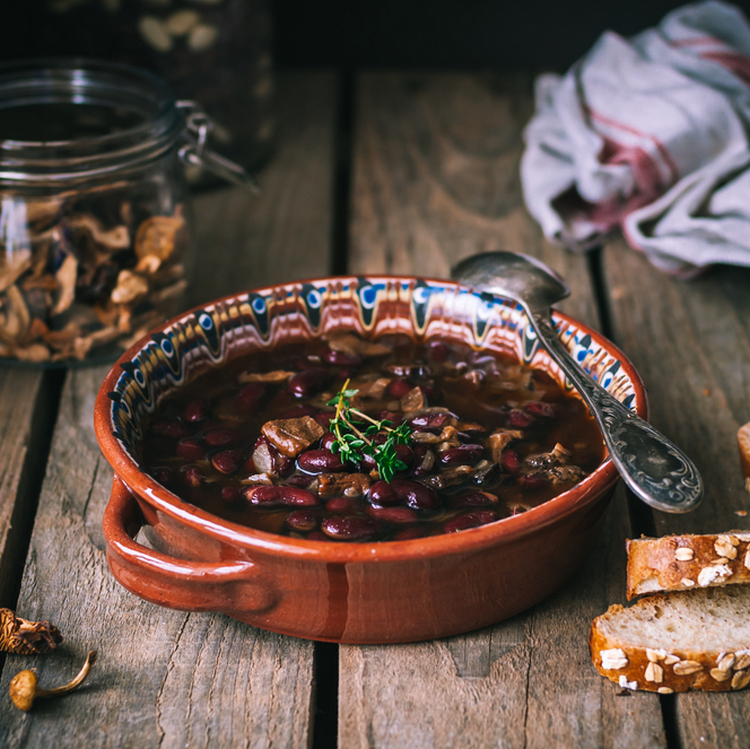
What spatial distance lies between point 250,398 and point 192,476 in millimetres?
218

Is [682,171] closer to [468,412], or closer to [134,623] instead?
[468,412]

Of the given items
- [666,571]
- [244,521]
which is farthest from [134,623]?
[666,571]

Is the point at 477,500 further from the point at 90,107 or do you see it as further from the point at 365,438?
the point at 90,107

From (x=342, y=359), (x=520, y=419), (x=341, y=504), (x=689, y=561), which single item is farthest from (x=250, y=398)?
(x=689, y=561)

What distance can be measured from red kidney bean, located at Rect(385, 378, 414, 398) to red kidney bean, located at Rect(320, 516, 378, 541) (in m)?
0.35

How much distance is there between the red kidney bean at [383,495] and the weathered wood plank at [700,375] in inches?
17.7

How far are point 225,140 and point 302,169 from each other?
12.6 inches

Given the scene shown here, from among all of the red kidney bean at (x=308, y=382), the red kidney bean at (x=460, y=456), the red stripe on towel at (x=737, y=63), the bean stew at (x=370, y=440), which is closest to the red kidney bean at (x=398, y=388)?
the bean stew at (x=370, y=440)

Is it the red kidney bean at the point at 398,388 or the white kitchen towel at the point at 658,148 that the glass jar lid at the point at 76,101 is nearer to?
the red kidney bean at the point at 398,388

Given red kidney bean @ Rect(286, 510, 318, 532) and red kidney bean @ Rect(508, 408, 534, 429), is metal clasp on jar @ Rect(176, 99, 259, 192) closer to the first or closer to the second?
red kidney bean @ Rect(508, 408, 534, 429)

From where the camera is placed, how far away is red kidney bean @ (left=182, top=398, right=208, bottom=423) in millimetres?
1381

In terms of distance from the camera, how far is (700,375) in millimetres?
1823

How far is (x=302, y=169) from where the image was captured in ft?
8.61

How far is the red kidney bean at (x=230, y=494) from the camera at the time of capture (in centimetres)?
121
